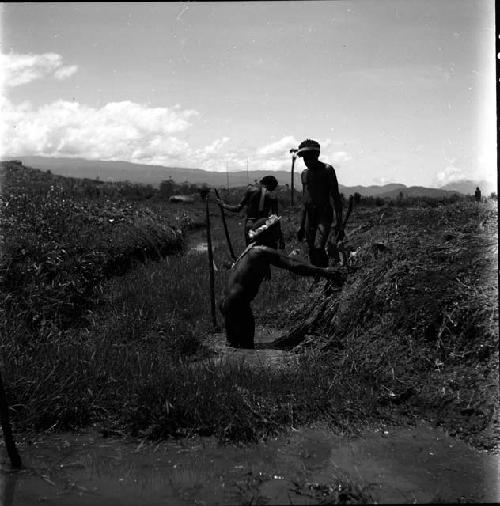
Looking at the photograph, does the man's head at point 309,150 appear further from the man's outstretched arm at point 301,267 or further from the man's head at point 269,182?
the man's outstretched arm at point 301,267

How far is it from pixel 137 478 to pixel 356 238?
8517 mm

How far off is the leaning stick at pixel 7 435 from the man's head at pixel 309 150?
564 cm

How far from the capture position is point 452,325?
18.3 feet

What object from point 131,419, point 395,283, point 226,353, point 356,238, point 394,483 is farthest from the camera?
point 356,238

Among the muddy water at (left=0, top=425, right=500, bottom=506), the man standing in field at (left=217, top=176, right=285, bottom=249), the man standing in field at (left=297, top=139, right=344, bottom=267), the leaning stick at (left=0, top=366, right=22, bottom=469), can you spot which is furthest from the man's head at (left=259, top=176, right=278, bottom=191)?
the leaning stick at (left=0, top=366, right=22, bottom=469)

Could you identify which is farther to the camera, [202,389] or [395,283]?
[395,283]

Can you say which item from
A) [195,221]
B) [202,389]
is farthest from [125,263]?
[195,221]

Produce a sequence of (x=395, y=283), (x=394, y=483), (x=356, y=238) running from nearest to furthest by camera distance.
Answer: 1. (x=394, y=483)
2. (x=395, y=283)
3. (x=356, y=238)

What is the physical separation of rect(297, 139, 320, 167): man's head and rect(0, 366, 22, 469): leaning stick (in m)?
5.64

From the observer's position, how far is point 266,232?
7145 millimetres

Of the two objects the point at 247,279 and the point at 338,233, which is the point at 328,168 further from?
the point at 247,279

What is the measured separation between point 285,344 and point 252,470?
133 inches

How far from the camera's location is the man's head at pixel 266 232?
23.2 feet

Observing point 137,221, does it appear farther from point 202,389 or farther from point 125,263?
point 202,389
